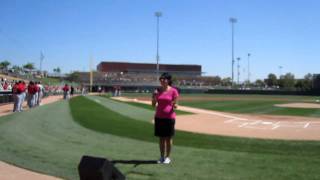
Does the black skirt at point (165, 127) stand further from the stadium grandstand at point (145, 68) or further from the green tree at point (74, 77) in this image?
the stadium grandstand at point (145, 68)

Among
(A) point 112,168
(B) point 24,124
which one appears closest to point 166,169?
(A) point 112,168

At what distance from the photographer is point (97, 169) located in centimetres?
652

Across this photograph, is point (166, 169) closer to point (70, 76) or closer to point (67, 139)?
point (67, 139)

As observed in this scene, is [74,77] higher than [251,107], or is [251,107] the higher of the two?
[74,77]

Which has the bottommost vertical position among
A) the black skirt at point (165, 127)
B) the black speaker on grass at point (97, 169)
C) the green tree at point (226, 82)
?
the black speaker on grass at point (97, 169)

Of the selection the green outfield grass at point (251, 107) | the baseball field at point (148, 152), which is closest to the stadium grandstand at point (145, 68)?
the green outfield grass at point (251, 107)

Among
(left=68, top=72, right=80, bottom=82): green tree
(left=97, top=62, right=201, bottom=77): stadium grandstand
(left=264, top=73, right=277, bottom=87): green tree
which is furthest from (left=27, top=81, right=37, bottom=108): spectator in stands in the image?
(left=97, top=62, right=201, bottom=77): stadium grandstand

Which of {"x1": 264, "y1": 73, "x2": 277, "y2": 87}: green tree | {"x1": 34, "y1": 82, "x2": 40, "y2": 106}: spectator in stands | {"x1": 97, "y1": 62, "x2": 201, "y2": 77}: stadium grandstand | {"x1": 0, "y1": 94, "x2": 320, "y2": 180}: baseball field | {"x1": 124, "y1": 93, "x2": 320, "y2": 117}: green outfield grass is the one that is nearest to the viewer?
{"x1": 0, "y1": 94, "x2": 320, "y2": 180}: baseball field

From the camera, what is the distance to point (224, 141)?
43.6 feet

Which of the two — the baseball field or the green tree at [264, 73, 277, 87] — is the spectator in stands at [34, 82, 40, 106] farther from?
the green tree at [264, 73, 277, 87]

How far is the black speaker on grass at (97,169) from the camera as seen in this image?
6.51 metres

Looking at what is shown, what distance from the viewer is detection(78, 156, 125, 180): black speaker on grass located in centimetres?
651

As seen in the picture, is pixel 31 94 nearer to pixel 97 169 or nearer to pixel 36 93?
pixel 36 93

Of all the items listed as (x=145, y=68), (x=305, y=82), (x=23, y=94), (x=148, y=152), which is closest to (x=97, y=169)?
(x=148, y=152)
